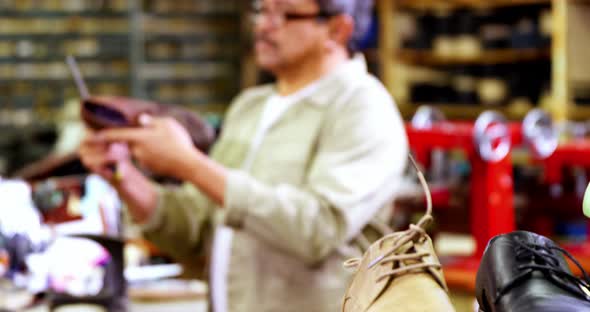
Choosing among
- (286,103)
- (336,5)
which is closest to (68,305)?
(286,103)

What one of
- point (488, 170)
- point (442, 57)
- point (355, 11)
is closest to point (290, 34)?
point (355, 11)

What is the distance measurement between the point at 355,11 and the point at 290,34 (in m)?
0.16

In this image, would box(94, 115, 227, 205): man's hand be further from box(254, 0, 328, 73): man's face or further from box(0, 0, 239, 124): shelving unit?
box(0, 0, 239, 124): shelving unit

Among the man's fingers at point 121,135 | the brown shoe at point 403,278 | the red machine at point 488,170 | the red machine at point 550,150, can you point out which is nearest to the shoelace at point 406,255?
the brown shoe at point 403,278

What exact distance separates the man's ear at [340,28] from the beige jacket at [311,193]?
57 millimetres

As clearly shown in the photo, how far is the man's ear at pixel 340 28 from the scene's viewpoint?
2.11m

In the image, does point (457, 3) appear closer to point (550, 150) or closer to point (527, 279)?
point (550, 150)

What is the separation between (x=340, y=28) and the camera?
212 cm

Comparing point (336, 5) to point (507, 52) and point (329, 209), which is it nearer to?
point (329, 209)

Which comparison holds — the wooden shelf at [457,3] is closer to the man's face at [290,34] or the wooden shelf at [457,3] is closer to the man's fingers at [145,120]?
the man's face at [290,34]

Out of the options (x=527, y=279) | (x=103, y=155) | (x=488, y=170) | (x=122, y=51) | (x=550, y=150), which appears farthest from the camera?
(x=122, y=51)

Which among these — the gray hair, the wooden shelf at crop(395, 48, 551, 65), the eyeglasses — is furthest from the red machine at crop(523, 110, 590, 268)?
the wooden shelf at crop(395, 48, 551, 65)

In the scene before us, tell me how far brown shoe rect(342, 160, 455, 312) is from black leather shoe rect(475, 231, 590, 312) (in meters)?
0.04

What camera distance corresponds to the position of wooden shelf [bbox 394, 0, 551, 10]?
7276 mm
